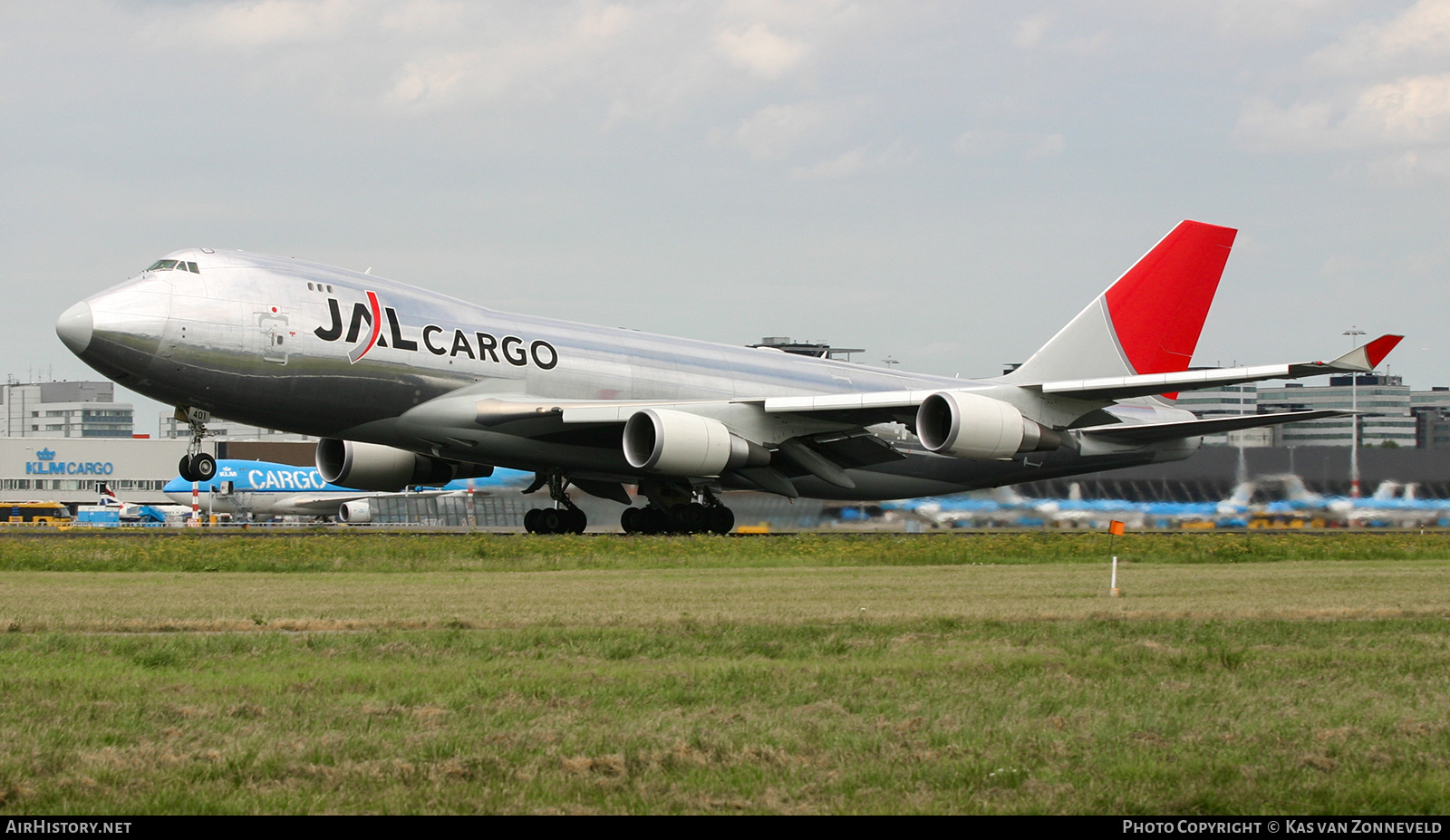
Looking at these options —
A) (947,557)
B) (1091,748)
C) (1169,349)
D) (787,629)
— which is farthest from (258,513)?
(1091,748)

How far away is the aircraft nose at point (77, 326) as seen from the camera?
966 inches

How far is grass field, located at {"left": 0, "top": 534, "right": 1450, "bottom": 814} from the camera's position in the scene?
6102 millimetres

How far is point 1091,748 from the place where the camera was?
693cm

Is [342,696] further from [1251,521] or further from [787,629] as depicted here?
[1251,521]

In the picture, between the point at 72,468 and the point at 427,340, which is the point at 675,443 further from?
the point at 72,468

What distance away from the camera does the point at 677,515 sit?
31297 mm

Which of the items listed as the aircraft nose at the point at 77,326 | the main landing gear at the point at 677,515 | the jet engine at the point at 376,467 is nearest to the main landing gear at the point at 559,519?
the main landing gear at the point at 677,515

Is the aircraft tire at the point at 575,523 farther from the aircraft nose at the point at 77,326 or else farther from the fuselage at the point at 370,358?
the aircraft nose at the point at 77,326

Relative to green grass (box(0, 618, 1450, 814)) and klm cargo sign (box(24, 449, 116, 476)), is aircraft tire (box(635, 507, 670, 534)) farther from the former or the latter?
klm cargo sign (box(24, 449, 116, 476))

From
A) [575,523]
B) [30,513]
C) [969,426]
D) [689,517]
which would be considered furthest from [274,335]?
[30,513]

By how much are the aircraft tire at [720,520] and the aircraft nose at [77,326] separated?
44.3 ft

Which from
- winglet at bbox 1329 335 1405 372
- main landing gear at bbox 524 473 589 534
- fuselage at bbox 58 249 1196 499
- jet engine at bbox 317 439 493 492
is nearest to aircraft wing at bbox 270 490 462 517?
jet engine at bbox 317 439 493 492

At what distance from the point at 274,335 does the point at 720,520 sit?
10.9m

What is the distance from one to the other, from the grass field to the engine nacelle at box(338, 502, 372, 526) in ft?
169
